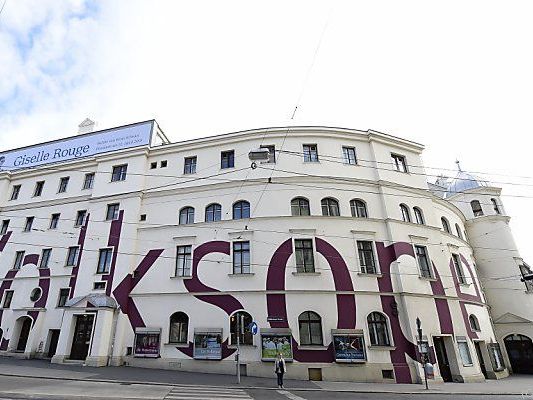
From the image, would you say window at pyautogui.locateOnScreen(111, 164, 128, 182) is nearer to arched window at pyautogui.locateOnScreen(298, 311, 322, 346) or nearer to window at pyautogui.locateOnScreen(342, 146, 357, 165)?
window at pyautogui.locateOnScreen(342, 146, 357, 165)

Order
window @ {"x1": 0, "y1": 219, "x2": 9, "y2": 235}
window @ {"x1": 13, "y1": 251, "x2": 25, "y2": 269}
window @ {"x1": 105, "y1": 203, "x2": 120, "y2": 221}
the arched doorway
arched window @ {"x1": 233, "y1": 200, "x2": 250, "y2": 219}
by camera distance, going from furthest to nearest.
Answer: window @ {"x1": 0, "y1": 219, "x2": 9, "y2": 235}
the arched doorway
window @ {"x1": 13, "y1": 251, "x2": 25, "y2": 269}
window @ {"x1": 105, "y1": 203, "x2": 120, "y2": 221}
arched window @ {"x1": 233, "y1": 200, "x2": 250, "y2": 219}

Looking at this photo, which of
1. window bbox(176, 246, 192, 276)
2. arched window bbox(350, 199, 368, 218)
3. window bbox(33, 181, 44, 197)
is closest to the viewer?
window bbox(176, 246, 192, 276)

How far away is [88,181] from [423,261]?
1100 inches

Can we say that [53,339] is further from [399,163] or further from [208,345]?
[399,163]

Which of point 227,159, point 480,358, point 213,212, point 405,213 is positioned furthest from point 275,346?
point 480,358

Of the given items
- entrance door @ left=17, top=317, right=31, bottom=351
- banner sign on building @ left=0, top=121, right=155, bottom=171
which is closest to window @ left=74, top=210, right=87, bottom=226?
banner sign on building @ left=0, top=121, right=155, bottom=171

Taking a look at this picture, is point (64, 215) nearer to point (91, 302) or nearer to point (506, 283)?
point (91, 302)

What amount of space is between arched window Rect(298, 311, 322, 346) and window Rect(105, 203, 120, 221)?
16.4 metres

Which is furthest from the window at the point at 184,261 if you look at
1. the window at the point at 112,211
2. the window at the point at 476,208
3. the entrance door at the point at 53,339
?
the window at the point at 476,208

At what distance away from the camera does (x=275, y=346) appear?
18.7 meters

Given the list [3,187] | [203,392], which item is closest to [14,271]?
[3,187]

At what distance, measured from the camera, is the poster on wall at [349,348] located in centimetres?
1822

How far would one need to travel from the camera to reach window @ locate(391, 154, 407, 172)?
81.6ft

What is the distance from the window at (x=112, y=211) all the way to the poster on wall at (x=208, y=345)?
1178 centimetres
